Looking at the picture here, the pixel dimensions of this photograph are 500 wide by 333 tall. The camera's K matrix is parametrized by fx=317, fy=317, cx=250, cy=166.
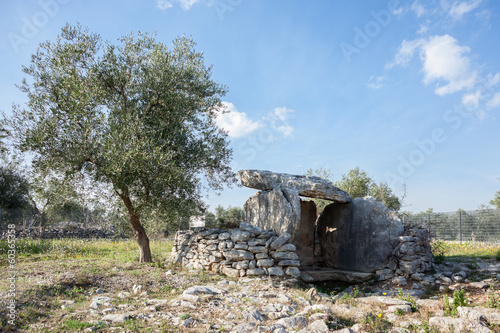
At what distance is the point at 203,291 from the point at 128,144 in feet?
17.1

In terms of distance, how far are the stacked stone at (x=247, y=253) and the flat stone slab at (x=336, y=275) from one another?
243 cm

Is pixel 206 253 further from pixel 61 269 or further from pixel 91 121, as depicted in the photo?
pixel 91 121

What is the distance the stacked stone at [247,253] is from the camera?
913cm

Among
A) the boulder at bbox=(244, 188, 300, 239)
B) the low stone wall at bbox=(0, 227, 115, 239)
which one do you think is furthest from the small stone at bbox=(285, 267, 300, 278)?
the low stone wall at bbox=(0, 227, 115, 239)

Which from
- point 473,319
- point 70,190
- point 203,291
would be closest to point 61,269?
point 70,190

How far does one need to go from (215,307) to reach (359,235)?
7681mm

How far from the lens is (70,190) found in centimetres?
1120

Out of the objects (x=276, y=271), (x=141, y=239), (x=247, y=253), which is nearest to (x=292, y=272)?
(x=276, y=271)

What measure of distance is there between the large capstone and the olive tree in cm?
555

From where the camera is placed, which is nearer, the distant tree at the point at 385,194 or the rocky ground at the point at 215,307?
the rocky ground at the point at 215,307

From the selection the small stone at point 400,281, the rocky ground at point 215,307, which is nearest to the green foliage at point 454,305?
the rocky ground at point 215,307

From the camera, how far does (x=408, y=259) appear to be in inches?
423

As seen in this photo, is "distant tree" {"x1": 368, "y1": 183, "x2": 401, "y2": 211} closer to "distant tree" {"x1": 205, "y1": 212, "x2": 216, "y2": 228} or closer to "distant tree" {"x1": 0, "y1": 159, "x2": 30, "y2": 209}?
"distant tree" {"x1": 205, "y1": 212, "x2": 216, "y2": 228}

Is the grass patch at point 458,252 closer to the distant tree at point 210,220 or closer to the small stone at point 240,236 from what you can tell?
the small stone at point 240,236
